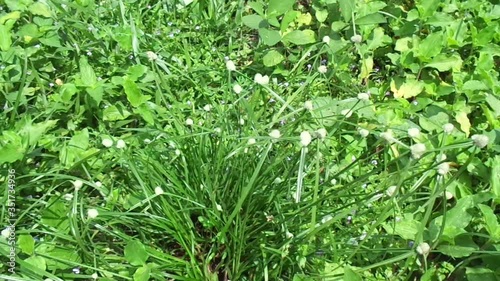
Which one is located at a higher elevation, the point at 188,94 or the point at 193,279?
the point at 188,94

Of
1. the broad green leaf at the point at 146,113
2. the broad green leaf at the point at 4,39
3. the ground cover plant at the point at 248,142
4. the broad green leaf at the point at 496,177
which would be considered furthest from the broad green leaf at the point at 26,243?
the broad green leaf at the point at 496,177

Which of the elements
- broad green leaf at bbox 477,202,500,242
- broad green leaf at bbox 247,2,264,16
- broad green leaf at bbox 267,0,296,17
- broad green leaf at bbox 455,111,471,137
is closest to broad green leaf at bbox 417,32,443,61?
broad green leaf at bbox 455,111,471,137

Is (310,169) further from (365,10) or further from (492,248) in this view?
(365,10)

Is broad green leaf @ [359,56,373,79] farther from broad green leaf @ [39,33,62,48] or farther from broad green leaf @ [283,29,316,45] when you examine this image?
broad green leaf @ [39,33,62,48]

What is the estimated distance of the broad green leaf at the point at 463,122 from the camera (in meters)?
2.04

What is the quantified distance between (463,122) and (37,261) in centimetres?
145

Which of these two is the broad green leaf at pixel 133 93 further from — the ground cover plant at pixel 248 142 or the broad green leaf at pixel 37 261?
the broad green leaf at pixel 37 261

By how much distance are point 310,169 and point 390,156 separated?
1.12 feet

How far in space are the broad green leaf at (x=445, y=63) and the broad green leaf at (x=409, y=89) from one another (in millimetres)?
84

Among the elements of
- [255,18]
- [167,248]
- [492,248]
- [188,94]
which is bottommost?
[492,248]

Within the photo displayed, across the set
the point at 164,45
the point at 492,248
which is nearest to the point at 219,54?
the point at 164,45

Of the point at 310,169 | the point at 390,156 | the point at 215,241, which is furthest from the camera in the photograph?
the point at 390,156

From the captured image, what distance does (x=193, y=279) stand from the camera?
1.55 meters

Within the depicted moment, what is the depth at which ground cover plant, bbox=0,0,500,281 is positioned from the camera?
152cm
